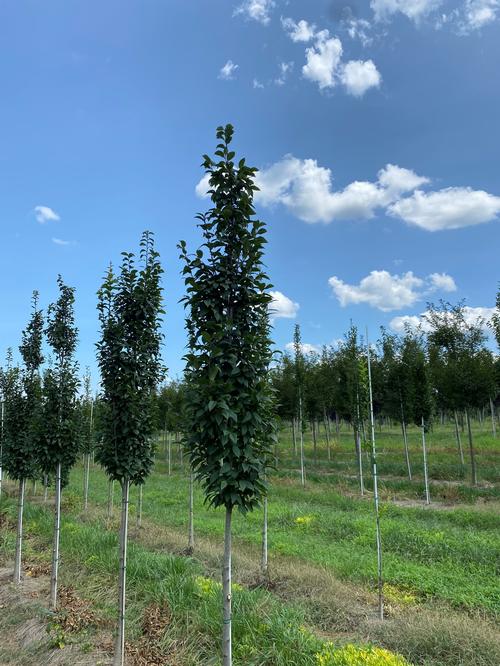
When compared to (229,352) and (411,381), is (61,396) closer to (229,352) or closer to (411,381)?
(229,352)

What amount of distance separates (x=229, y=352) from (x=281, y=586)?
5.14 metres

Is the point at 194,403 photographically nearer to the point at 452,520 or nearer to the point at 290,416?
the point at 452,520

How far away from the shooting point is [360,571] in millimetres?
8469

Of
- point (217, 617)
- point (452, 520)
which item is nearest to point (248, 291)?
point (217, 617)

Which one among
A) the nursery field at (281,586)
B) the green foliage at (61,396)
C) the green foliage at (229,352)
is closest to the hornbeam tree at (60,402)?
the green foliage at (61,396)

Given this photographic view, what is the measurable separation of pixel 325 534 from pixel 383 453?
15.9 metres

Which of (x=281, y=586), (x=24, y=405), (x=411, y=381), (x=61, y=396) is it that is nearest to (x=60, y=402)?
(x=61, y=396)

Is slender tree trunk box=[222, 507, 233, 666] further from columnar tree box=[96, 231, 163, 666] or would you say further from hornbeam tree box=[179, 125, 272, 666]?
columnar tree box=[96, 231, 163, 666]

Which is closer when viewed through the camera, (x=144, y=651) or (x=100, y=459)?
(x=144, y=651)

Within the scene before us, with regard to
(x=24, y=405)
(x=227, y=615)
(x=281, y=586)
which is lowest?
(x=281, y=586)

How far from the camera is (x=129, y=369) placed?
6383 mm

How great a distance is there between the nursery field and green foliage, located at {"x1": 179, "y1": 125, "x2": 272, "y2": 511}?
693 mm

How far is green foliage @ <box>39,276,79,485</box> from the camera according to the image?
8078 millimetres

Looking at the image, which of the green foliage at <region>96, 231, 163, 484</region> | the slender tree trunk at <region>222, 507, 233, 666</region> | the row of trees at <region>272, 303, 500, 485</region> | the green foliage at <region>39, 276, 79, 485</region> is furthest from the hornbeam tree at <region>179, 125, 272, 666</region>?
the row of trees at <region>272, 303, 500, 485</region>
